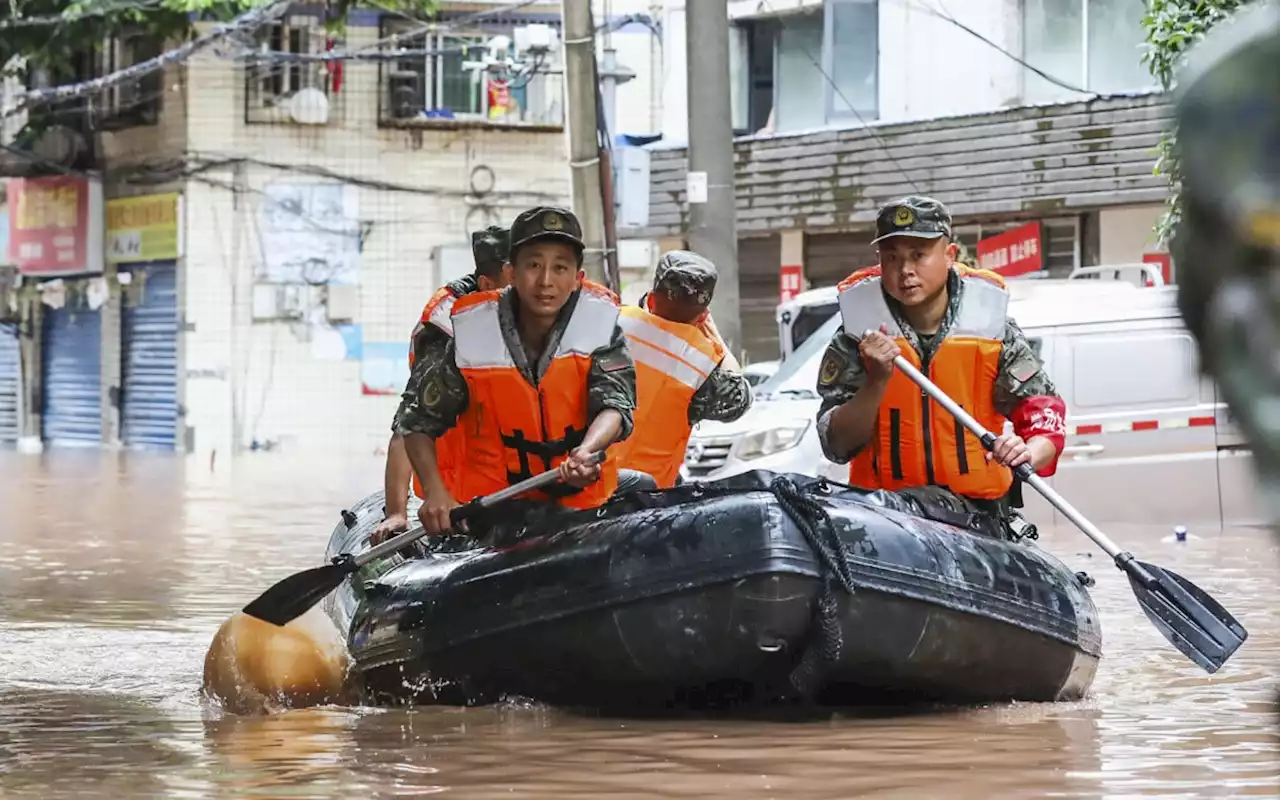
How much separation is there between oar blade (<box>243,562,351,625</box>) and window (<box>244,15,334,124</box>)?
73.2ft

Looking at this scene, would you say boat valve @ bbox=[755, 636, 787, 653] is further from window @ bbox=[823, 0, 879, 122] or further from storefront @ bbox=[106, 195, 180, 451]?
storefront @ bbox=[106, 195, 180, 451]

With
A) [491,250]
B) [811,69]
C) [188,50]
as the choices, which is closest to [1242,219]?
[491,250]

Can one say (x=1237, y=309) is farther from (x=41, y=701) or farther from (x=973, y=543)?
(x=41, y=701)

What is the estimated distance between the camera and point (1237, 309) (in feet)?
6.94

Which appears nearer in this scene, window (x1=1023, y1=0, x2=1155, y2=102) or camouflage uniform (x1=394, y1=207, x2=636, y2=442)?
camouflage uniform (x1=394, y1=207, x2=636, y2=442)

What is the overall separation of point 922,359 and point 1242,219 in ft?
17.2

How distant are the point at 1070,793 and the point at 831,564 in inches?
44.4

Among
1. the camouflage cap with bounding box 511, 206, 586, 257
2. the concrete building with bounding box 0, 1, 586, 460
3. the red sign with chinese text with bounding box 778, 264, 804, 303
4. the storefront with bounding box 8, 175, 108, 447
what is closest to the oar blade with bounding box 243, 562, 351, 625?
the camouflage cap with bounding box 511, 206, 586, 257

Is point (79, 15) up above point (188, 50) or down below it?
above

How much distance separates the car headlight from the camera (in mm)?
14422

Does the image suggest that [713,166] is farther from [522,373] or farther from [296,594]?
[522,373]

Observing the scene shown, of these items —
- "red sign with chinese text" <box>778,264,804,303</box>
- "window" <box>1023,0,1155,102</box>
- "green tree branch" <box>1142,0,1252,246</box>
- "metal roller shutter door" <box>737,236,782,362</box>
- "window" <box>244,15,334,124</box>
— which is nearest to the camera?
"green tree branch" <box>1142,0,1252,246</box>

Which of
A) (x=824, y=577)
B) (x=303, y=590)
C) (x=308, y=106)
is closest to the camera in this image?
(x=824, y=577)

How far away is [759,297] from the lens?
26.5 m
